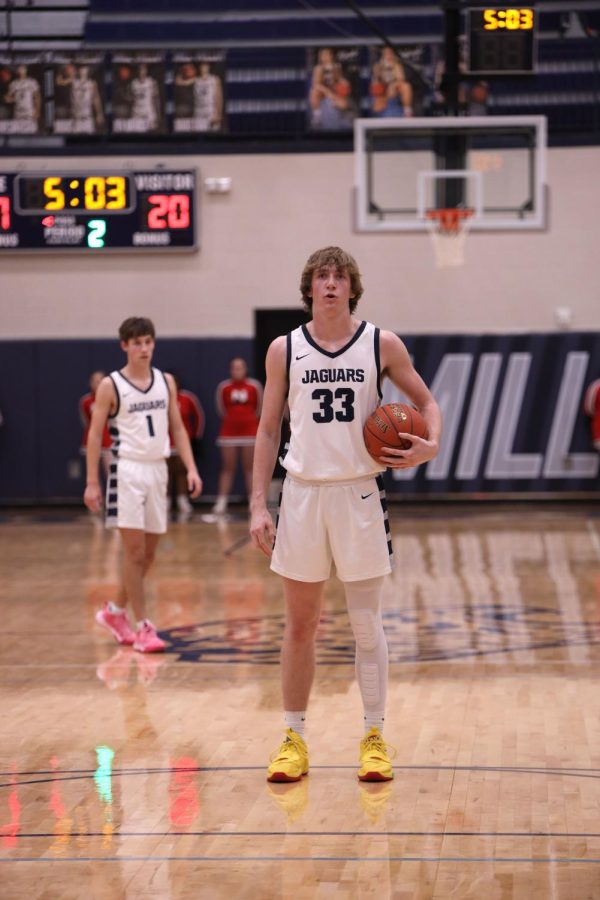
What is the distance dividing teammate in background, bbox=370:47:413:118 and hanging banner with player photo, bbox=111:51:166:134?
8.91 feet

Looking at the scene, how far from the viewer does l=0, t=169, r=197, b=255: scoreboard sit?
16.4 metres

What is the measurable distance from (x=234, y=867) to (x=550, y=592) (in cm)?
623

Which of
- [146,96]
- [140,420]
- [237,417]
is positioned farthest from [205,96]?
[140,420]

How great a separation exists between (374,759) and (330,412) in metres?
1.29

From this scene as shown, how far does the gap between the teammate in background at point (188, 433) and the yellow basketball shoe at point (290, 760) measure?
11.5 meters

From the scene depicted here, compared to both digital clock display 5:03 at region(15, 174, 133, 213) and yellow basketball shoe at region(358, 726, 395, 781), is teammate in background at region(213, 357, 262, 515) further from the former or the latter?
yellow basketball shoe at region(358, 726, 395, 781)

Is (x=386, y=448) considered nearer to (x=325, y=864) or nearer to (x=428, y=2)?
(x=325, y=864)

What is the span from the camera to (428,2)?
19.8m

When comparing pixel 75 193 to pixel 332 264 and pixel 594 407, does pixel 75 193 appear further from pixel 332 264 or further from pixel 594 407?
pixel 332 264

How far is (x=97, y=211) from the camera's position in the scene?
16.6m

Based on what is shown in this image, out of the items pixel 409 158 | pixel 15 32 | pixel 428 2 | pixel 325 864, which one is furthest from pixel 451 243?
pixel 325 864

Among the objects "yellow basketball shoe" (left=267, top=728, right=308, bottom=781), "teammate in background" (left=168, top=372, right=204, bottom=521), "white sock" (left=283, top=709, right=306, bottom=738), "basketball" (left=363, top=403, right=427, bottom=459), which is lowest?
"teammate in background" (left=168, top=372, right=204, bottom=521)

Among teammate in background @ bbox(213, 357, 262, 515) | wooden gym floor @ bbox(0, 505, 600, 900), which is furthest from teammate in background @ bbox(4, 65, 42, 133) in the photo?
wooden gym floor @ bbox(0, 505, 600, 900)

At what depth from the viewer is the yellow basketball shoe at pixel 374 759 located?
4.93m
